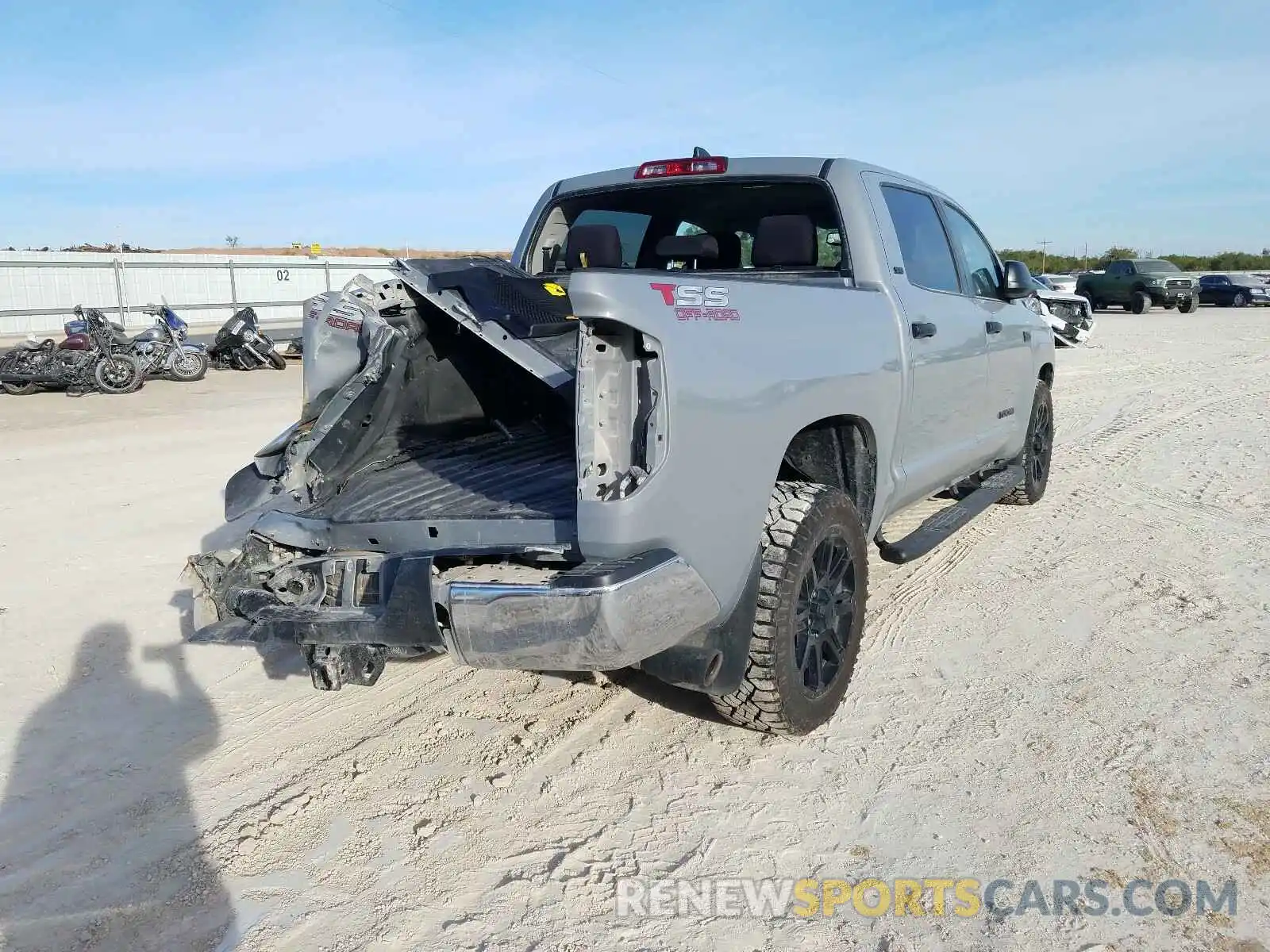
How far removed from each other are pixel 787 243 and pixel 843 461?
1.05 metres

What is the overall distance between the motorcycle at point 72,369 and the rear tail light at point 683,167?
429 inches

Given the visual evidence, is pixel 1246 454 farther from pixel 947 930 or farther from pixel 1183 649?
pixel 947 930

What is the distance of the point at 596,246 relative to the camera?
194 inches

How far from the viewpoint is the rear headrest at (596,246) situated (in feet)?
16.1

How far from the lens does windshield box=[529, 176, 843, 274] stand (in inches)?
170

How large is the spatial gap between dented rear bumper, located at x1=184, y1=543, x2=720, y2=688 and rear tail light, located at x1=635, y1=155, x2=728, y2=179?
7.90 ft

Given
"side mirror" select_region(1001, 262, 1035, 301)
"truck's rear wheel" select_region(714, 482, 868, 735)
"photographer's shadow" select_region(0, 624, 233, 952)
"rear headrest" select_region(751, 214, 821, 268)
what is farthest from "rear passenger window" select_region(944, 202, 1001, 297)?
"photographer's shadow" select_region(0, 624, 233, 952)

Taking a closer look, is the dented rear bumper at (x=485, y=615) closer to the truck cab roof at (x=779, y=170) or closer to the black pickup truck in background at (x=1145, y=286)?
the truck cab roof at (x=779, y=170)

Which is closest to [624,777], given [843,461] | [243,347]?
[843,461]

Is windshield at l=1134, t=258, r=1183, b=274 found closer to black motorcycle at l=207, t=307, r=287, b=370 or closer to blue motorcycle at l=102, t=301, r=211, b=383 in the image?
black motorcycle at l=207, t=307, r=287, b=370

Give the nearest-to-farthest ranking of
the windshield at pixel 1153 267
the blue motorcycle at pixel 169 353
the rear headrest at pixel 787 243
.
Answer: the rear headrest at pixel 787 243
the blue motorcycle at pixel 169 353
the windshield at pixel 1153 267

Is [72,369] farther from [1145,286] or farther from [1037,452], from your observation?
[1145,286]

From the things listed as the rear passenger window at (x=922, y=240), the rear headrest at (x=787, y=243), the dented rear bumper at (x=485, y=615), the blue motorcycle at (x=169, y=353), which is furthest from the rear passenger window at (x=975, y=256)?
the blue motorcycle at (x=169, y=353)

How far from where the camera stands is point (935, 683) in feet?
13.1
